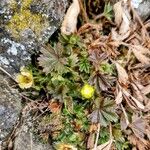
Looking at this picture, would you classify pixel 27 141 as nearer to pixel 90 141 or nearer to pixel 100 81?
pixel 90 141

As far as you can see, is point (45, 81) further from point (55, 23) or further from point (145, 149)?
point (145, 149)

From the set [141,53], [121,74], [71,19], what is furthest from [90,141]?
[71,19]

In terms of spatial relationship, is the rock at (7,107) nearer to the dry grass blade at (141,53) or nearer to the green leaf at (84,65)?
the green leaf at (84,65)

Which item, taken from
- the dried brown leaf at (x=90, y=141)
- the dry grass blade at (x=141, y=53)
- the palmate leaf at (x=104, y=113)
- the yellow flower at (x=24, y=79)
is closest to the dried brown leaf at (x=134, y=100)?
the palmate leaf at (x=104, y=113)

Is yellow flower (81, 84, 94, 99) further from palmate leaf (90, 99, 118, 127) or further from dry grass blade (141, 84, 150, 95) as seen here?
dry grass blade (141, 84, 150, 95)

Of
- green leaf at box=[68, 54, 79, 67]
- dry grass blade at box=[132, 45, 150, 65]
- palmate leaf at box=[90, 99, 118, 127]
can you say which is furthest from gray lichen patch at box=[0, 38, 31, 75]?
dry grass blade at box=[132, 45, 150, 65]

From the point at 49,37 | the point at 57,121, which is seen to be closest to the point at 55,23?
the point at 49,37
